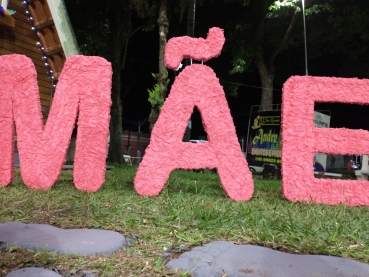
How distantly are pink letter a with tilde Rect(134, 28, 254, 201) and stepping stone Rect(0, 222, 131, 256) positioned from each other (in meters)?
1.62

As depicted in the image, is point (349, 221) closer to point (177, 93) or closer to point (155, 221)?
point (155, 221)

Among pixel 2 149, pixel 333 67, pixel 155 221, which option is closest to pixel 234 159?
pixel 155 221

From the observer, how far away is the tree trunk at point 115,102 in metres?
12.3

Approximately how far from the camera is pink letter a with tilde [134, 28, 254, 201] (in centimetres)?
413

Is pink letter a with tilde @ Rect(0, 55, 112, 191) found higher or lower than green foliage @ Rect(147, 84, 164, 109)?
lower

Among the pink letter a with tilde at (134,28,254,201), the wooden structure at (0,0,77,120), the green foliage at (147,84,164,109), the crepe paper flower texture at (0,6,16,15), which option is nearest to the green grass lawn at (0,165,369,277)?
the pink letter a with tilde at (134,28,254,201)

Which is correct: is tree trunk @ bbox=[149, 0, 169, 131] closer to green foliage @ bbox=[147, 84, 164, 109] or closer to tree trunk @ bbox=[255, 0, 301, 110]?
green foliage @ bbox=[147, 84, 164, 109]

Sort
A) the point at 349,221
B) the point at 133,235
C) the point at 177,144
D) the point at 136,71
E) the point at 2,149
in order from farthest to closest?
1. the point at 136,71
2. the point at 2,149
3. the point at 177,144
4. the point at 349,221
5. the point at 133,235

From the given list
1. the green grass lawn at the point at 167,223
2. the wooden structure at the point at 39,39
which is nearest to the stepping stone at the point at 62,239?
the green grass lawn at the point at 167,223

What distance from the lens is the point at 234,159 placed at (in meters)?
4.15

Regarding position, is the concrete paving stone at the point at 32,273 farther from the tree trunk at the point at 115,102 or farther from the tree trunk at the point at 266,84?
the tree trunk at the point at 266,84

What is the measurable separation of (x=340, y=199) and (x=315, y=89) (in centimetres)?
126

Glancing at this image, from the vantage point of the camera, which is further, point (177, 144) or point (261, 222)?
point (177, 144)

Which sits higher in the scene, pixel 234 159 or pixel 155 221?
pixel 234 159
